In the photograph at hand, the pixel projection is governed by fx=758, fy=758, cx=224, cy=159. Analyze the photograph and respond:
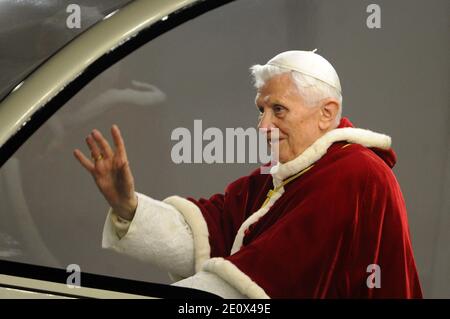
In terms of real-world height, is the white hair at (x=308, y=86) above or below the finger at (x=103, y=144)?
above

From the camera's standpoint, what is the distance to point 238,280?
129 cm

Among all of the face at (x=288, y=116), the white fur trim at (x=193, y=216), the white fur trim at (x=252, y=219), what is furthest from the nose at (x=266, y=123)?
the white fur trim at (x=193, y=216)

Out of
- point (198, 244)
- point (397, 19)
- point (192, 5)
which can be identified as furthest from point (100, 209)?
point (397, 19)

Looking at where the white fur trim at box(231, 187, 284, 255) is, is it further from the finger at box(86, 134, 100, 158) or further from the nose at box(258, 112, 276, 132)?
the finger at box(86, 134, 100, 158)

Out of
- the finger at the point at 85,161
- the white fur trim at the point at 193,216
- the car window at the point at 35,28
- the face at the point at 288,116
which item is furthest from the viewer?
the white fur trim at the point at 193,216

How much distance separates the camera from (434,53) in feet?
5.01

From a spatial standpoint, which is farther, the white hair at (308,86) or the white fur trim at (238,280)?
the white hair at (308,86)

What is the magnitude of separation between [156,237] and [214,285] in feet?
0.86

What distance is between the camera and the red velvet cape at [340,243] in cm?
129

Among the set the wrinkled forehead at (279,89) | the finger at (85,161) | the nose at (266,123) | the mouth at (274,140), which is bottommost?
the finger at (85,161)

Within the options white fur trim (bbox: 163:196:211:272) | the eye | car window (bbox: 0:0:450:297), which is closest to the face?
the eye

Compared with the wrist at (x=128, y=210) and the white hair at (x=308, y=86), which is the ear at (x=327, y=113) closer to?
the white hair at (x=308, y=86)

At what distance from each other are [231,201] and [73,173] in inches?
13.6

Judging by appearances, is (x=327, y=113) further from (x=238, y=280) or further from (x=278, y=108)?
(x=238, y=280)
